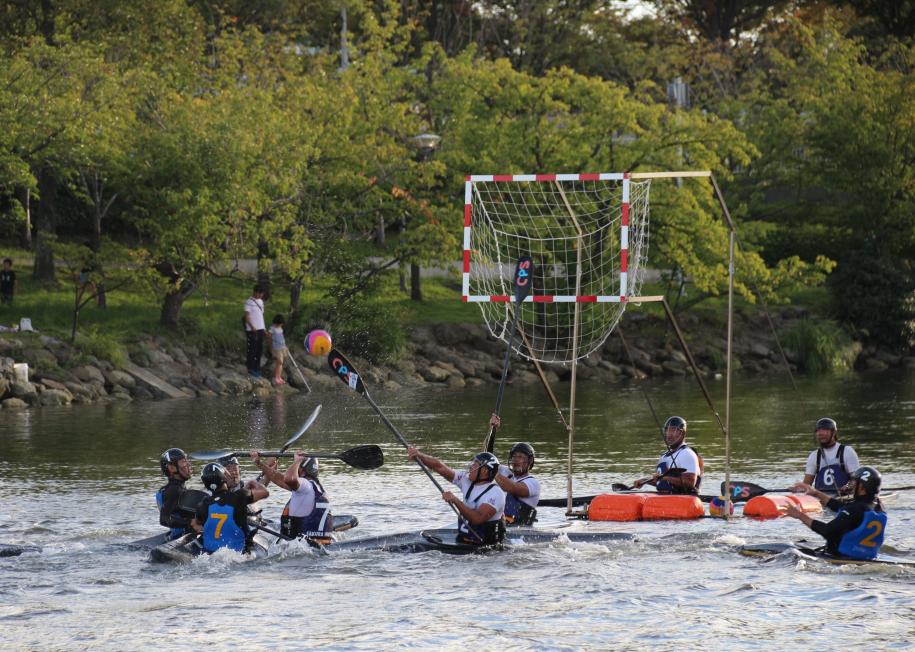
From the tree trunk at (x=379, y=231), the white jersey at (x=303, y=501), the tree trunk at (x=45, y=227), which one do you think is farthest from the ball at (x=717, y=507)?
the tree trunk at (x=45, y=227)

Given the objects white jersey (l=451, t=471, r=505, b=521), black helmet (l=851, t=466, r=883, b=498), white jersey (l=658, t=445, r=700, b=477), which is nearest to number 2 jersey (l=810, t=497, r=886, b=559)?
black helmet (l=851, t=466, r=883, b=498)

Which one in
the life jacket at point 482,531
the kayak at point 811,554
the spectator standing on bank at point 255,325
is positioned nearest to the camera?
the kayak at point 811,554

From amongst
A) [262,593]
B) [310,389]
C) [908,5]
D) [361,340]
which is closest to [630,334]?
[361,340]

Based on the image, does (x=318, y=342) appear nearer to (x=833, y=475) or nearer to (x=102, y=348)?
(x=833, y=475)

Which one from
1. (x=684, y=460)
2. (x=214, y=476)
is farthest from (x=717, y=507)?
(x=214, y=476)

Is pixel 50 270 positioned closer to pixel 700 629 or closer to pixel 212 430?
pixel 212 430

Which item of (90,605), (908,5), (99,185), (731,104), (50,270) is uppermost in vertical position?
(908,5)

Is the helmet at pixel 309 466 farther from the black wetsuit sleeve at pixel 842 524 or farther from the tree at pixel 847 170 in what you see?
the tree at pixel 847 170

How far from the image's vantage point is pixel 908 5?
60469 mm

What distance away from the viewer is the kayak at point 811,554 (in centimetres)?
1533

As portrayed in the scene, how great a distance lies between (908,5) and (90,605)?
54207 millimetres

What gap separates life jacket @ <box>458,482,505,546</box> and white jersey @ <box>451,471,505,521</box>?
12mm

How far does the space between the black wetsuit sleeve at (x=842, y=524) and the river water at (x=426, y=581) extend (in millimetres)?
442

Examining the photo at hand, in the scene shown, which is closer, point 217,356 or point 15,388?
point 15,388
